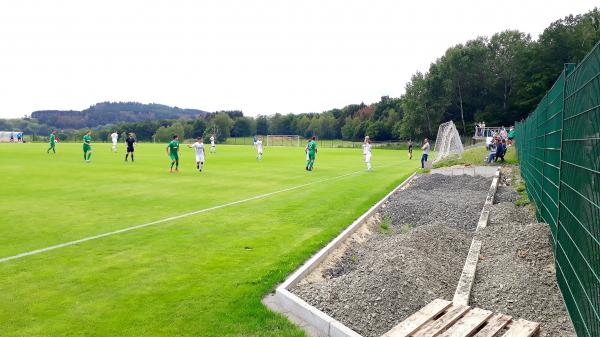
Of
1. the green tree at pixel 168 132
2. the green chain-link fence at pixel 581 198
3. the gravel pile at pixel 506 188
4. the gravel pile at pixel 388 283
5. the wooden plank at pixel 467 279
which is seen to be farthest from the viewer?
the green tree at pixel 168 132

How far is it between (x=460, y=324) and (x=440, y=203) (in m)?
8.61

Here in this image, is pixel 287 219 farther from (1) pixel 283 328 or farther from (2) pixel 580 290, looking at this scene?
(2) pixel 580 290

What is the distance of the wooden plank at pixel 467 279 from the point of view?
517 centimetres

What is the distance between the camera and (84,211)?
37.2 feet

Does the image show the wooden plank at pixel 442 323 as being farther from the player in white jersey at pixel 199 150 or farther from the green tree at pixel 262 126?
the green tree at pixel 262 126

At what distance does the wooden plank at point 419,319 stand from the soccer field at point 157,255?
112 cm

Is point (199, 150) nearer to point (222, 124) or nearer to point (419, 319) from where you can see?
point (419, 319)

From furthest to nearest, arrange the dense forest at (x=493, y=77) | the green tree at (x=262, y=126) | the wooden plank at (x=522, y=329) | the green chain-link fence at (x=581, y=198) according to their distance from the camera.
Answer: the green tree at (x=262, y=126), the dense forest at (x=493, y=77), the wooden plank at (x=522, y=329), the green chain-link fence at (x=581, y=198)

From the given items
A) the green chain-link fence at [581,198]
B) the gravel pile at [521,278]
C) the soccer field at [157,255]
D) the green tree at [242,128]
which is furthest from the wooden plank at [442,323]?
the green tree at [242,128]

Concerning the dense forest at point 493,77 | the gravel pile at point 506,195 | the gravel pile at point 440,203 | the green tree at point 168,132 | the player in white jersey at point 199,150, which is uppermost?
the dense forest at point 493,77

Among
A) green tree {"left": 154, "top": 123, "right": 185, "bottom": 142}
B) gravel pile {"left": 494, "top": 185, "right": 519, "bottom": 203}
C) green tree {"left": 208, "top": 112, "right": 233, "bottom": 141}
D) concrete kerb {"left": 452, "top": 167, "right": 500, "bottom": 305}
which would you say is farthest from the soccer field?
green tree {"left": 208, "top": 112, "right": 233, "bottom": 141}

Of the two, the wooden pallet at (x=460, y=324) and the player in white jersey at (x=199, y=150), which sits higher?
the player in white jersey at (x=199, y=150)

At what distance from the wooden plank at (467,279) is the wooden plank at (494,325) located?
47cm

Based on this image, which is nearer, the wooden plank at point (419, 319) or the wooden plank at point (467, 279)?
the wooden plank at point (419, 319)
